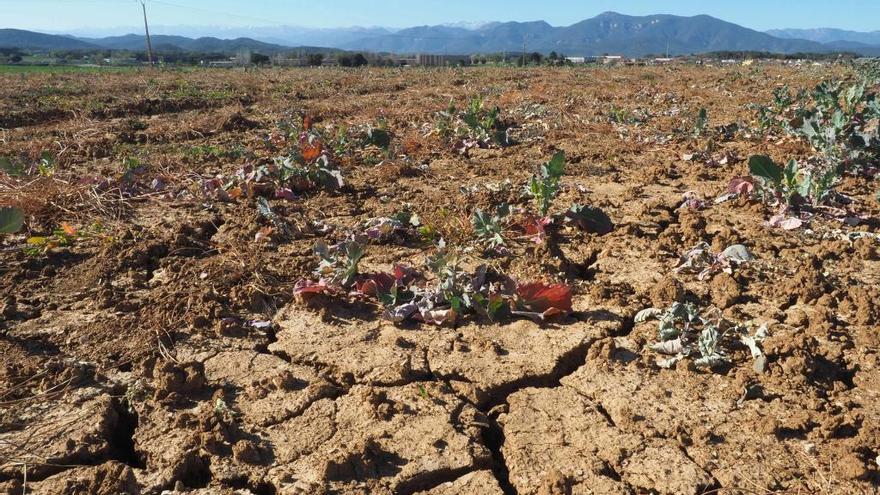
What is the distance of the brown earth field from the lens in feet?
7.16

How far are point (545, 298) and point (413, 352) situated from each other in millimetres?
714

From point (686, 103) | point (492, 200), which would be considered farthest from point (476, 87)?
point (492, 200)

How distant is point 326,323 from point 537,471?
136 centimetres

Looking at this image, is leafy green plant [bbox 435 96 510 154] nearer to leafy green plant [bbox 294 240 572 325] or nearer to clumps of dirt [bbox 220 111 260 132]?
clumps of dirt [bbox 220 111 260 132]

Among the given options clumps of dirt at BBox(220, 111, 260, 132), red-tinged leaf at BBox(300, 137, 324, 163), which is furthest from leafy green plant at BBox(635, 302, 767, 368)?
clumps of dirt at BBox(220, 111, 260, 132)

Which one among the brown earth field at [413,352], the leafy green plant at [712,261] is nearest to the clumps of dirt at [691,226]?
the brown earth field at [413,352]

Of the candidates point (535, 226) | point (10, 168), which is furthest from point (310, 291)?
point (10, 168)

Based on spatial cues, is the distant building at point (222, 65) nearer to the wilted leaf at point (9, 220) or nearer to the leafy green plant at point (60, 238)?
the leafy green plant at point (60, 238)

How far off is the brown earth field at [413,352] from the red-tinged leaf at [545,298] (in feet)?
0.24

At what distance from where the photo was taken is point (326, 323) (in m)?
3.12

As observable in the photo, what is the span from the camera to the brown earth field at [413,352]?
7.16 ft

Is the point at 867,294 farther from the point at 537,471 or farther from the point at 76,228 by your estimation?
the point at 76,228

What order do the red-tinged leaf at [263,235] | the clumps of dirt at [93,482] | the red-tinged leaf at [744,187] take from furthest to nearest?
1. the red-tinged leaf at [744,187]
2. the red-tinged leaf at [263,235]
3. the clumps of dirt at [93,482]

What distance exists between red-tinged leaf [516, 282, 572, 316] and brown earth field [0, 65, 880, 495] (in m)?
0.07
